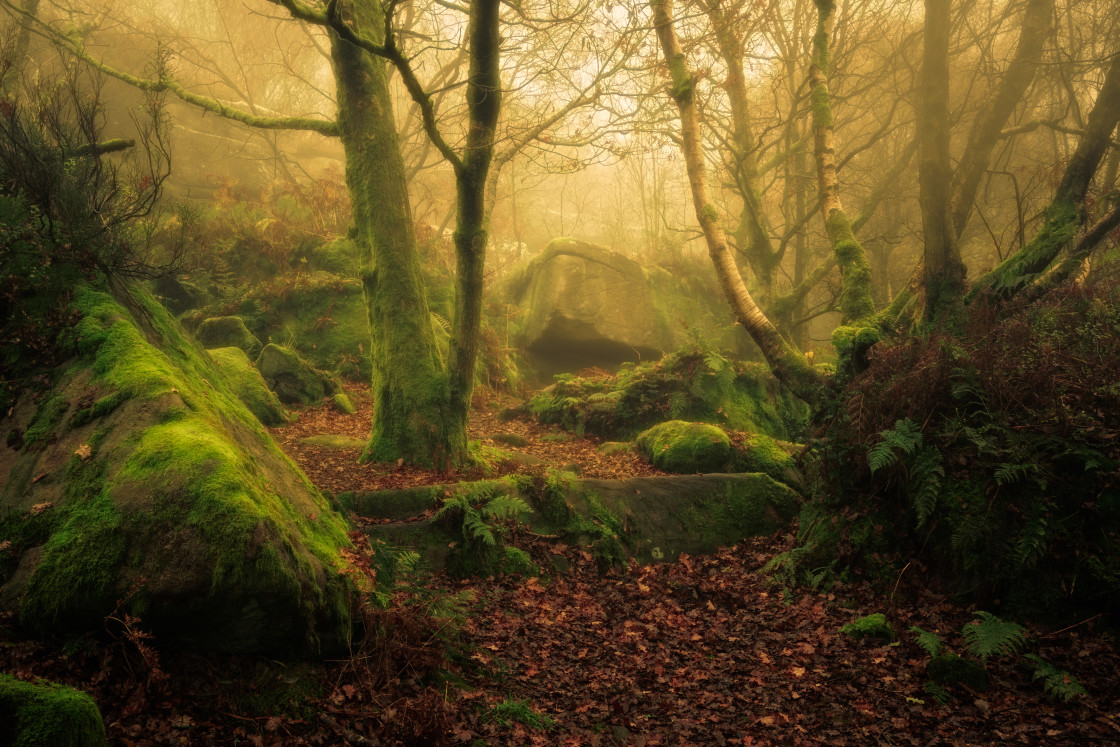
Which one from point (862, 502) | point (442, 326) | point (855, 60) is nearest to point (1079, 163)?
point (862, 502)

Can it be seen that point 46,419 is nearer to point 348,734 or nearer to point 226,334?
point 348,734

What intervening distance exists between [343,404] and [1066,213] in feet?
39.4

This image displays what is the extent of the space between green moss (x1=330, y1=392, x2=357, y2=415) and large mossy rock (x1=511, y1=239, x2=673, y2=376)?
259 inches

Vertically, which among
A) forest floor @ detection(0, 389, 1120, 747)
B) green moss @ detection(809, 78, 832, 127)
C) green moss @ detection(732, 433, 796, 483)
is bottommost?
forest floor @ detection(0, 389, 1120, 747)

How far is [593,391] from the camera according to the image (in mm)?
13711

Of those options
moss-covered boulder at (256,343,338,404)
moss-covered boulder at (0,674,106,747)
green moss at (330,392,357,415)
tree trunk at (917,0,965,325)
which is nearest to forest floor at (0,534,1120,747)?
moss-covered boulder at (0,674,106,747)

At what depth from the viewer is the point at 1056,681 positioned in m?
3.92

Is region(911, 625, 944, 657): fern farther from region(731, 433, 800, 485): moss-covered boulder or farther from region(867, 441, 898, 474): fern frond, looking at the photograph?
region(731, 433, 800, 485): moss-covered boulder

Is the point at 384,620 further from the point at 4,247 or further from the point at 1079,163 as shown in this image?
the point at 1079,163

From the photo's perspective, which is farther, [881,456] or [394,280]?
[394,280]

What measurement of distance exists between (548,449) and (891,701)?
7957 millimetres

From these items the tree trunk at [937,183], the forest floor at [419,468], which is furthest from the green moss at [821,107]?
the forest floor at [419,468]

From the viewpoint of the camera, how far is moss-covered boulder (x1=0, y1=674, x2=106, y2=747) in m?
2.16

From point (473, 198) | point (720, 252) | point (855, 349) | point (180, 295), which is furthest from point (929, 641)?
point (180, 295)
